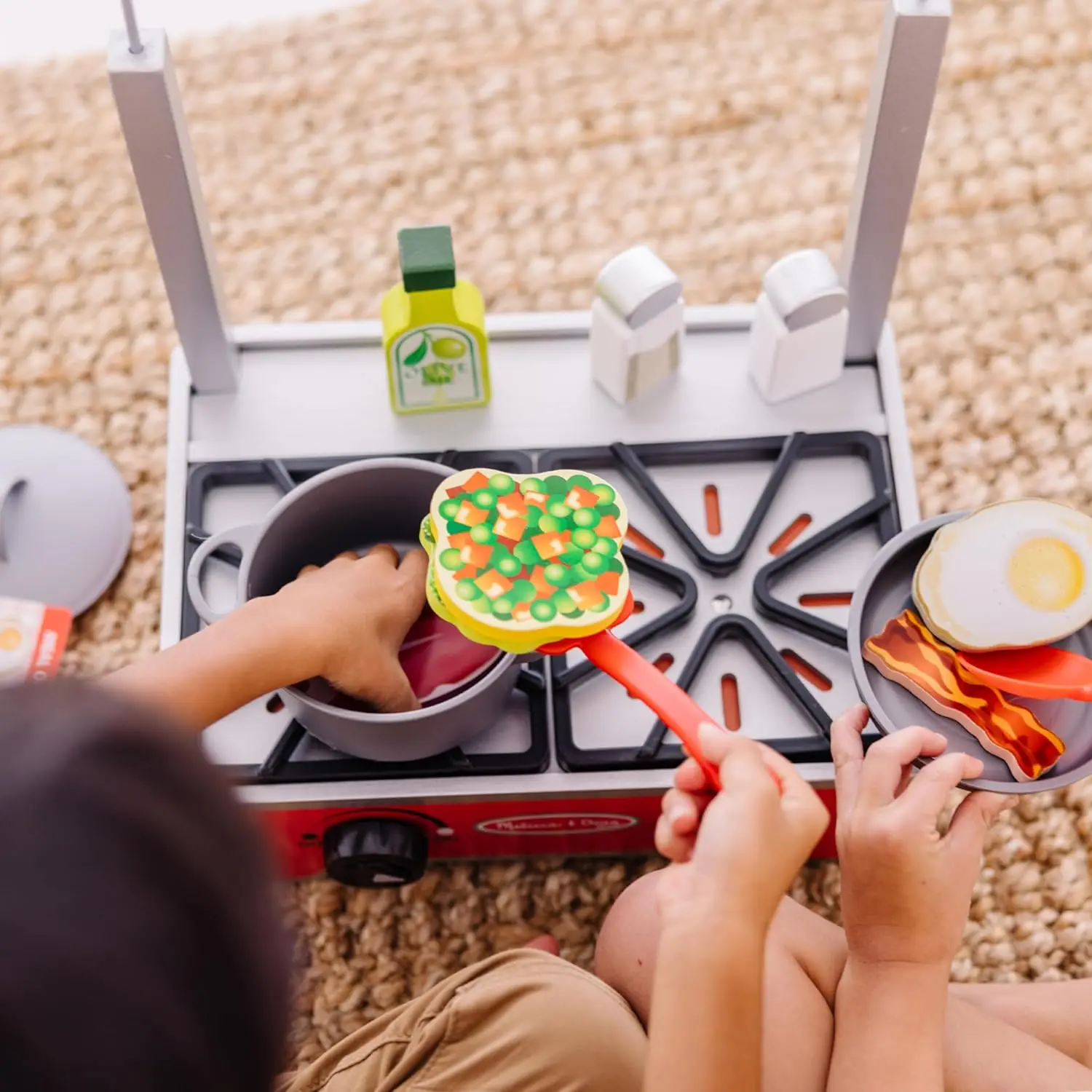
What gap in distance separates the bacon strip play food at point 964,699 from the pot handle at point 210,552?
340mm

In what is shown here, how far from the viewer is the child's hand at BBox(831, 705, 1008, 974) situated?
0.62 meters

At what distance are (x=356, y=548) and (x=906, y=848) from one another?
1.16ft

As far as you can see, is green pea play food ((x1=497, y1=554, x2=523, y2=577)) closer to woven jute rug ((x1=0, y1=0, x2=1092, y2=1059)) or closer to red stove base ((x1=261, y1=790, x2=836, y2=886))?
red stove base ((x1=261, y1=790, x2=836, y2=886))

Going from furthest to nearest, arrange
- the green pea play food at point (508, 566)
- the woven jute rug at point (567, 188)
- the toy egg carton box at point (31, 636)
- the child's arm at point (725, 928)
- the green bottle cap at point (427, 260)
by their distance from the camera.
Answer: the woven jute rug at point (567, 188)
the toy egg carton box at point (31, 636)
the green bottle cap at point (427, 260)
the green pea play food at point (508, 566)
the child's arm at point (725, 928)

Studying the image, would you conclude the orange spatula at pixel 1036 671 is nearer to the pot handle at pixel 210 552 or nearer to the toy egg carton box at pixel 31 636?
the pot handle at pixel 210 552

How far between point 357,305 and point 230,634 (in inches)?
21.7

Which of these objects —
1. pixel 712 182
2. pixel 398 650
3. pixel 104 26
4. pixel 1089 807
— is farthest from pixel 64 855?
pixel 104 26

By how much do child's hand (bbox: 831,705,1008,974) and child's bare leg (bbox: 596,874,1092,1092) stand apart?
6cm

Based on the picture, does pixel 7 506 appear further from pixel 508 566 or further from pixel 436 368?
pixel 508 566

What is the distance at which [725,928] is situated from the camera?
523 millimetres

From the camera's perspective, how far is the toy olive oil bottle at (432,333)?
2.47 feet

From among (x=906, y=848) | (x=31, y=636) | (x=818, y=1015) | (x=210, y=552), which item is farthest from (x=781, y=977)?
(x=31, y=636)

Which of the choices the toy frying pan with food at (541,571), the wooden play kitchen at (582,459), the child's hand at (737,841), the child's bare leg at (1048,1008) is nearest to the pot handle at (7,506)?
the wooden play kitchen at (582,459)

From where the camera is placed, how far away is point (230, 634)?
2.05 ft
